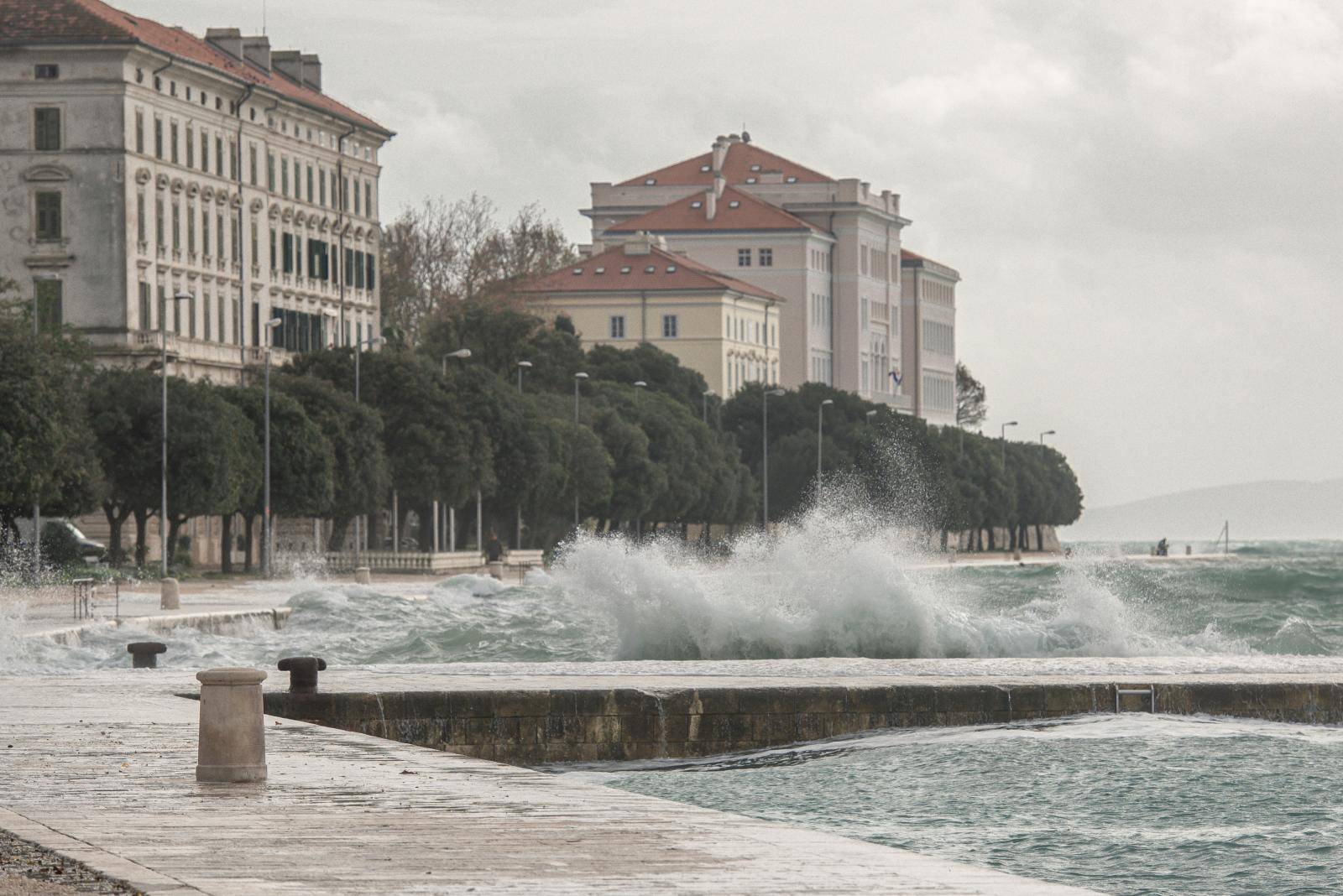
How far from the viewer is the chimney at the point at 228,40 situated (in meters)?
105

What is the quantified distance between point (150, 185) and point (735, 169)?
102254 millimetres

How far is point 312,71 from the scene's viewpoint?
4481 inches

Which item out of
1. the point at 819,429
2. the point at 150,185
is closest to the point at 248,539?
the point at 150,185

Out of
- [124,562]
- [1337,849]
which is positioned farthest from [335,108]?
[1337,849]

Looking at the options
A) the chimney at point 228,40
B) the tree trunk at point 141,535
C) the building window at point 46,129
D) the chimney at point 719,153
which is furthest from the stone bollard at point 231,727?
the chimney at point 719,153

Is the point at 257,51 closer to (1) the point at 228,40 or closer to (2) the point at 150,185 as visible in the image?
(1) the point at 228,40

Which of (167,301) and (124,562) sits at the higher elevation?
(167,301)

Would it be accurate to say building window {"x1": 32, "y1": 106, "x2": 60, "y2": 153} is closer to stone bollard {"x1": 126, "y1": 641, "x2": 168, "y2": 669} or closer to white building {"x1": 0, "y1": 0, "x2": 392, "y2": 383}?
Result: white building {"x1": 0, "y1": 0, "x2": 392, "y2": 383}

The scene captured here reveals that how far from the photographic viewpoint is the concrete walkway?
38.7ft

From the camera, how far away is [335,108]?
11256 cm

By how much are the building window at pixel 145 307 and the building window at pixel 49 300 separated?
2.65m

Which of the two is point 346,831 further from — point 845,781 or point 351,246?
point 351,246

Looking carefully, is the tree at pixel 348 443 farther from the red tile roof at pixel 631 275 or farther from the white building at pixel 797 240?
the white building at pixel 797 240

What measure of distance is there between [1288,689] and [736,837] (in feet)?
46.9
